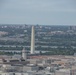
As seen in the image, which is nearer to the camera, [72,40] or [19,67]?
[19,67]

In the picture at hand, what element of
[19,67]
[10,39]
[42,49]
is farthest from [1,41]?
[19,67]

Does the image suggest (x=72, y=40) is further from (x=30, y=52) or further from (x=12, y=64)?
(x=12, y=64)

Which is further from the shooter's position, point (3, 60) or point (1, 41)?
point (1, 41)

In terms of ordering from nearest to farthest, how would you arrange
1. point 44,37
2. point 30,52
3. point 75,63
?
point 75,63, point 30,52, point 44,37

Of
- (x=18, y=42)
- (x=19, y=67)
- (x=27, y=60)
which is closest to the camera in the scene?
(x=19, y=67)

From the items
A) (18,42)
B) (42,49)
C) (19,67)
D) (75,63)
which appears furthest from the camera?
(18,42)

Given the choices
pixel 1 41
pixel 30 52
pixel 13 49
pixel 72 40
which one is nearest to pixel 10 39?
pixel 1 41

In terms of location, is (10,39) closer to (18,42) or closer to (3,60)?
(18,42)

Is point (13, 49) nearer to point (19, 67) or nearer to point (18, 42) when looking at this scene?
point (18, 42)

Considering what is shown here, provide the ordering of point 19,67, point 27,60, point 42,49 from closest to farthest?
point 19,67
point 27,60
point 42,49
